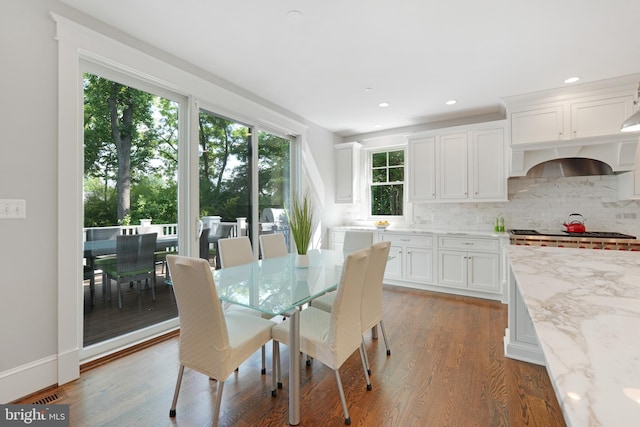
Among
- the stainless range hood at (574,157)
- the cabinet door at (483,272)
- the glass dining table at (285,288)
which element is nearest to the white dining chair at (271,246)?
the glass dining table at (285,288)

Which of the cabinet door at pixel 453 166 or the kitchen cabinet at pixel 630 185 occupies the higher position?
the cabinet door at pixel 453 166

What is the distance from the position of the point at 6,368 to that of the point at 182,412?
1.14 metres

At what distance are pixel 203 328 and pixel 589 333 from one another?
5.22ft

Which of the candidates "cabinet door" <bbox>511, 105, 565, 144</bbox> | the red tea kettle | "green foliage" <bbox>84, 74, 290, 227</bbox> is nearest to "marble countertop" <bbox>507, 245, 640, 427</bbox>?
the red tea kettle

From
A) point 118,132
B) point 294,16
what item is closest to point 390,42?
point 294,16

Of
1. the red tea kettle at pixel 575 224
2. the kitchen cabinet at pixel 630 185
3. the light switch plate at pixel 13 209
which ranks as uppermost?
the kitchen cabinet at pixel 630 185

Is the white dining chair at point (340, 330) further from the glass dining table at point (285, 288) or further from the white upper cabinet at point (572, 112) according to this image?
the white upper cabinet at point (572, 112)

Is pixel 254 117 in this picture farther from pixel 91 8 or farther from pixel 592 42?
pixel 592 42

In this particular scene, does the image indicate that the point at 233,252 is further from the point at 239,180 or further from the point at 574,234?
the point at 574,234

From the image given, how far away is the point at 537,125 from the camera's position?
3.58 metres

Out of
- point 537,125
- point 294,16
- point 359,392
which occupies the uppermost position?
point 294,16

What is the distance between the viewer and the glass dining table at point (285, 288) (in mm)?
1608

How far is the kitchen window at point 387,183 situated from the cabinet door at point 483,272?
1479mm

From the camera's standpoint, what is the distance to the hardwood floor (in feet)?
5.57
